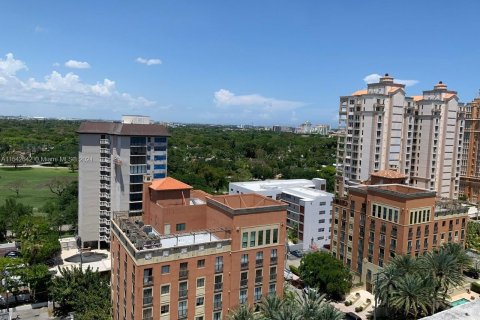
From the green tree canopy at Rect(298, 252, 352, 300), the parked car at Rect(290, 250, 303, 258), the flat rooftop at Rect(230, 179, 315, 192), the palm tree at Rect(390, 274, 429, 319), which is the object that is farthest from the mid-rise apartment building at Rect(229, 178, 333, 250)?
the palm tree at Rect(390, 274, 429, 319)

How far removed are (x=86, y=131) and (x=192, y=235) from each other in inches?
1626

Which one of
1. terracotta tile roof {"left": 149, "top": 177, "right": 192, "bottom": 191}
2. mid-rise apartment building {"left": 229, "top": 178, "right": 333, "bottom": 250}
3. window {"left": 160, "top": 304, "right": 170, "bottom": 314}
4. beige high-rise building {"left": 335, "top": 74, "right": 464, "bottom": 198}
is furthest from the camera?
beige high-rise building {"left": 335, "top": 74, "right": 464, "bottom": 198}

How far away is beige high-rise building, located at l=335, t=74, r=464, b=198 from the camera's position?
88125 millimetres

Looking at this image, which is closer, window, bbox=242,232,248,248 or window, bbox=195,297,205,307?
window, bbox=195,297,205,307

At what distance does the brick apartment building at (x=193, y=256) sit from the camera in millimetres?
38188

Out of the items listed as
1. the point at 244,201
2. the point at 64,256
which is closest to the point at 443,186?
the point at 244,201

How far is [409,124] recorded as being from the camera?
93.6m

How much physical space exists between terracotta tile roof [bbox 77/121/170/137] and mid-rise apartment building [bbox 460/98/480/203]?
316ft

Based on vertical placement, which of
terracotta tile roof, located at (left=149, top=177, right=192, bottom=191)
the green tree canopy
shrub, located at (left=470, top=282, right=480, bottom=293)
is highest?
terracotta tile roof, located at (left=149, top=177, right=192, bottom=191)

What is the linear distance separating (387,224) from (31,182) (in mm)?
135444

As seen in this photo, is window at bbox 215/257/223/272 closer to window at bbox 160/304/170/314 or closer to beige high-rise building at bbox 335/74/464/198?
window at bbox 160/304/170/314

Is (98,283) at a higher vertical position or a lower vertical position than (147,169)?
lower

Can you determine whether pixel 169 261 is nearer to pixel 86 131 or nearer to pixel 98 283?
pixel 98 283

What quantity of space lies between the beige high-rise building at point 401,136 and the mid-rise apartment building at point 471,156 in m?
22.5
